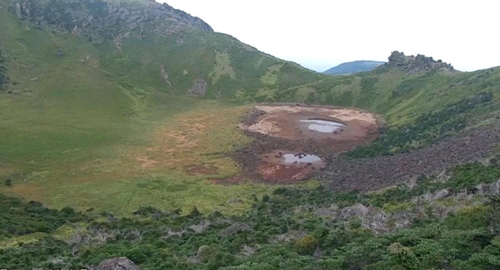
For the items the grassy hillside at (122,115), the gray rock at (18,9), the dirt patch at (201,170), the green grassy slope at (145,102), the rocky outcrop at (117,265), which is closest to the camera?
the rocky outcrop at (117,265)

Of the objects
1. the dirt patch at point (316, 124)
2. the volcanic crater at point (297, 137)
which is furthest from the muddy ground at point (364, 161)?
the dirt patch at point (316, 124)

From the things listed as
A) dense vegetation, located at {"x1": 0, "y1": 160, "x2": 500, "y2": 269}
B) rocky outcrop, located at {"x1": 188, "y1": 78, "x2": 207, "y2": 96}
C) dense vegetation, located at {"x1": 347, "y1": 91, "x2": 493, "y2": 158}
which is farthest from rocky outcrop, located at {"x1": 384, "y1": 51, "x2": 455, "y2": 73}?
dense vegetation, located at {"x1": 0, "y1": 160, "x2": 500, "y2": 269}

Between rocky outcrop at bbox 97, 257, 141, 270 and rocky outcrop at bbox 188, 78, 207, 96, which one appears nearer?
rocky outcrop at bbox 97, 257, 141, 270

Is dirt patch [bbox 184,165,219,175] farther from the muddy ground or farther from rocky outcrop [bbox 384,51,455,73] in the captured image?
rocky outcrop [bbox 384,51,455,73]

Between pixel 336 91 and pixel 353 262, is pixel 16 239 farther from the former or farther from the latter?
pixel 336 91

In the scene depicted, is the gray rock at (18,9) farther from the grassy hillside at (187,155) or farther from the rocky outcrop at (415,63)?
the rocky outcrop at (415,63)
